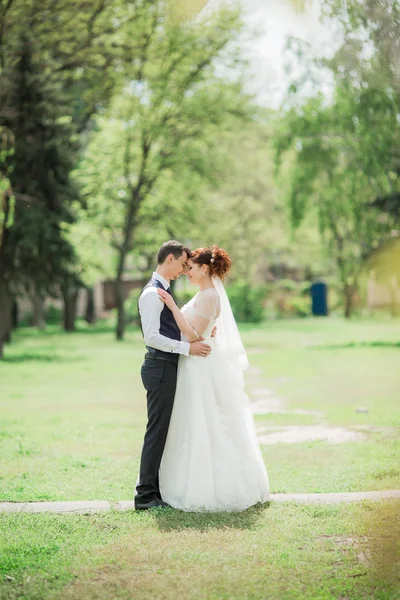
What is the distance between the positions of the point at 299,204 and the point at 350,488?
21.0m

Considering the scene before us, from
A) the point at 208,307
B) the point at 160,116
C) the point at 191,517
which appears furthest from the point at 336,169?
the point at 191,517

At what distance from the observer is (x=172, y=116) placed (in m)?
32.3

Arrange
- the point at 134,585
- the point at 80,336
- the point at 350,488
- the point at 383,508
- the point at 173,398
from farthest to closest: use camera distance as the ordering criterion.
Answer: the point at 80,336, the point at 350,488, the point at 173,398, the point at 383,508, the point at 134,585

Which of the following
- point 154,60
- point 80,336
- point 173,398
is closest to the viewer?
point 173,398

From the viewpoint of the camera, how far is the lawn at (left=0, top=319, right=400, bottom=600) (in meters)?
4.98

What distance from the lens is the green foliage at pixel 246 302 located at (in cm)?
4688

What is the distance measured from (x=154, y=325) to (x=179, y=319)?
8.6 inches

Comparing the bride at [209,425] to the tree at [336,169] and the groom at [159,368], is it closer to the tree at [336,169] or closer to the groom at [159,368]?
the groom at [159,368]

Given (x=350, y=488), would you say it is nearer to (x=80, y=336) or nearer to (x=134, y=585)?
(x=134, y=585)

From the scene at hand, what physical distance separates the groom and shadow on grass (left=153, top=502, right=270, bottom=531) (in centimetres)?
31

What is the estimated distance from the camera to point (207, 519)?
21.1ft

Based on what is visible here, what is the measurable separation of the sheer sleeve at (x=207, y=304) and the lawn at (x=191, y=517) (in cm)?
166

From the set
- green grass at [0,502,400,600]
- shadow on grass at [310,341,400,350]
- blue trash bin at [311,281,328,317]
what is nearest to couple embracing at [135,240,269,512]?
green grass at [0,502,400,600]

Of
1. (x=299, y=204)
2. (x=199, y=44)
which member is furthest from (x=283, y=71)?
(x=199, y=44)
